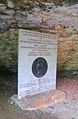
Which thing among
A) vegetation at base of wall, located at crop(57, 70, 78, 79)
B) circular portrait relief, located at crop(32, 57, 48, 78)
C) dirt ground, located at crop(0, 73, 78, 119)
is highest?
circular portrait relief, located at crop(32, 57, 48, 78)

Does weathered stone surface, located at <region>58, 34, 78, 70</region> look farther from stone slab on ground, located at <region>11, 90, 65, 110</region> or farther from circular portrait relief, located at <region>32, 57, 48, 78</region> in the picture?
stone slab on ground, located at <region>11, 90, 65, 110</region>

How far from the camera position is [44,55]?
432 centimetres

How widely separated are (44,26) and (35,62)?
0.49 m

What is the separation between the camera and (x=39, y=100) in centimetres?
394

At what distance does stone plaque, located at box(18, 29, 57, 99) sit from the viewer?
3.95 meters

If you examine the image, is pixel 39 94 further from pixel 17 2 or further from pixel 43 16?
pixel 17 2

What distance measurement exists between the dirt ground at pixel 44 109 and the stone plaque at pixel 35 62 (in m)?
0.22

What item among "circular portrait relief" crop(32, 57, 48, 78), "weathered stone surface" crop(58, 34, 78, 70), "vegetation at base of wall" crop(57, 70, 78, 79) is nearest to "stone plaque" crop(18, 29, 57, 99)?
"circular portrait relief" crop(32, 57, 48, 78)

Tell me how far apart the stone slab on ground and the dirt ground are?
0.06 metres

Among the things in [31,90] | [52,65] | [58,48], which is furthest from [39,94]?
[58,48]

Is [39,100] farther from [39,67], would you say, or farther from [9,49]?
[9,49]

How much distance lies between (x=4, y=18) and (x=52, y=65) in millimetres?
992

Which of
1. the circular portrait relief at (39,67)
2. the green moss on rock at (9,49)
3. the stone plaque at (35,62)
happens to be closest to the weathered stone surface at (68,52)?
the stone plaque at (35,62)

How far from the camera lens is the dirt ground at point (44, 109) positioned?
3641 millimetres
